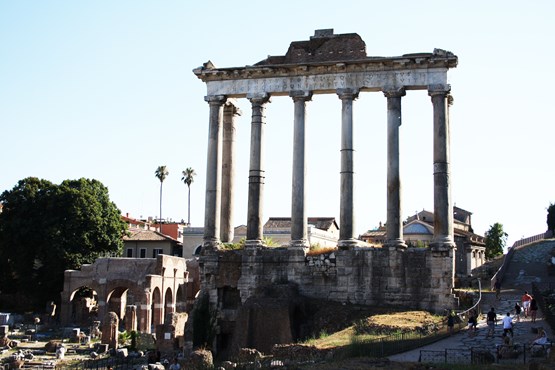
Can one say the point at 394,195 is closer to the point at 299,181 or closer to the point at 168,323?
the point at 299,181

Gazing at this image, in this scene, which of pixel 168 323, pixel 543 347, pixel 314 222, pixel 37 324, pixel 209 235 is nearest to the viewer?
pixel 543 347

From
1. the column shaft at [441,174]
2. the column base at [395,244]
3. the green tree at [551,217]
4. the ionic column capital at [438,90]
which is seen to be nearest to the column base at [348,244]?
the column base at [395,244]

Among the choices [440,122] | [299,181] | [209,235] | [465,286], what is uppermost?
[440,122]

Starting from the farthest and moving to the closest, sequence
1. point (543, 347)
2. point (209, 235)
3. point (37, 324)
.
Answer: point (37, 324) < point (209, 235) < point (543, 347)

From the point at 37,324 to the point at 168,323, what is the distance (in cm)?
1698

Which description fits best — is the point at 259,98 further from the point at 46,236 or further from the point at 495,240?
the point at 495,240

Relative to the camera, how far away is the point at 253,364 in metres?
19.2

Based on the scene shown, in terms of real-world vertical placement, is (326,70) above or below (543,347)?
above

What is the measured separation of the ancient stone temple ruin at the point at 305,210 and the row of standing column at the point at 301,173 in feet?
0.13

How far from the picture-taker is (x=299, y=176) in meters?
28.4

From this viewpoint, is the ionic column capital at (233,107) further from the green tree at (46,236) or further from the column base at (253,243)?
the green tree at (46,236)

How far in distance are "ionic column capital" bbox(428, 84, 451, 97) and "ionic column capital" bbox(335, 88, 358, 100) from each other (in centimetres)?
292

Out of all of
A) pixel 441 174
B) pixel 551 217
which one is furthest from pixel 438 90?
pixel 551 217

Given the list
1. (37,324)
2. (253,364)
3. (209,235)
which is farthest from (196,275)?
(253,364)
